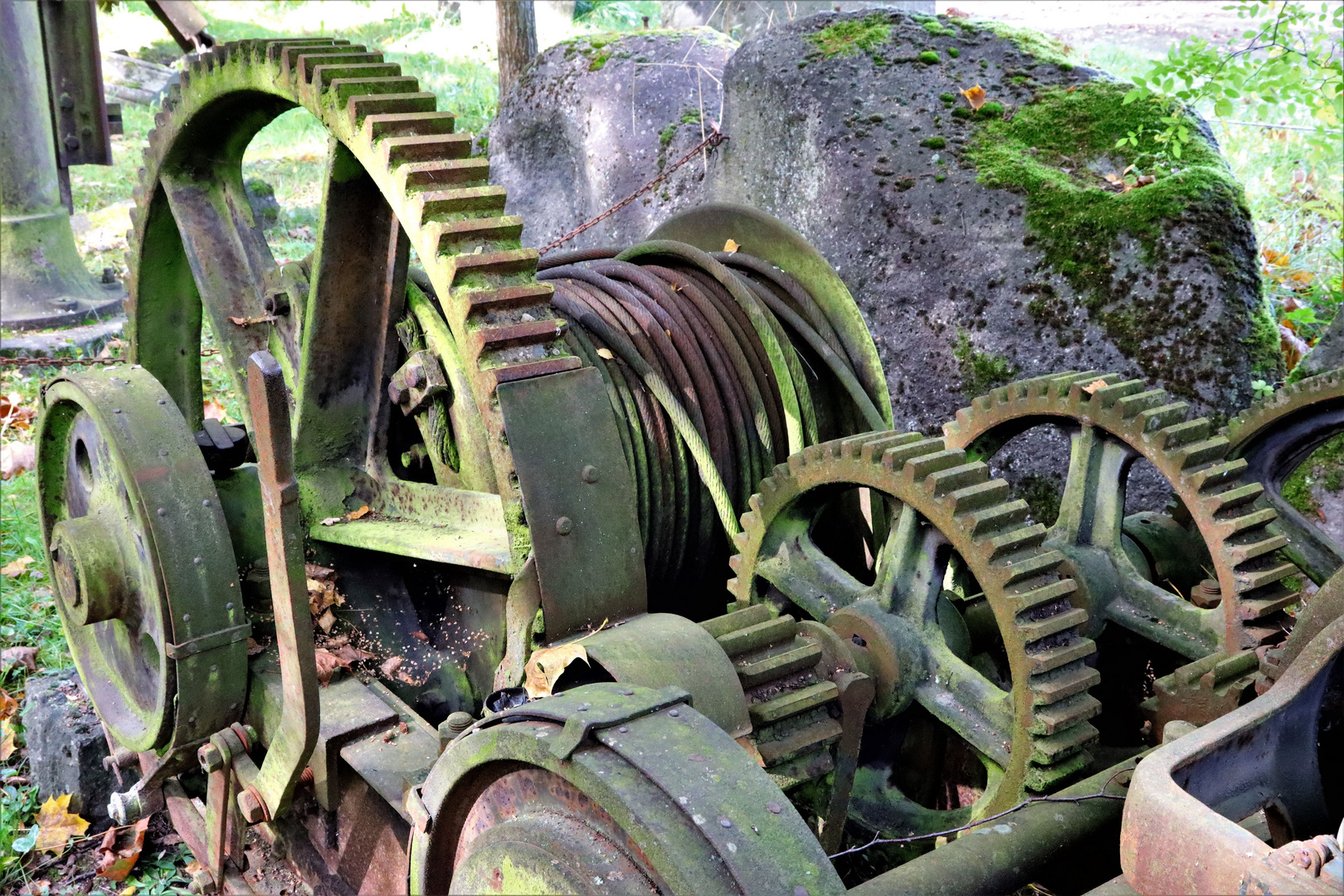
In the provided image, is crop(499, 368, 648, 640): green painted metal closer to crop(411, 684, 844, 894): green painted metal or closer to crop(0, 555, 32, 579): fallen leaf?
crop(411, 684, 844, 894): green painted metal

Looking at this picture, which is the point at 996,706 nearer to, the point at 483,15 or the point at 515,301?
the point at 515,301

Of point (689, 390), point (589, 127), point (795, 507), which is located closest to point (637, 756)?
point (795, 507)

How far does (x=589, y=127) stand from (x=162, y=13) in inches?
112

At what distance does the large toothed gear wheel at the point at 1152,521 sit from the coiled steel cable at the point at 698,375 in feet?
2.03

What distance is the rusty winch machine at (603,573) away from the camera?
203 cm

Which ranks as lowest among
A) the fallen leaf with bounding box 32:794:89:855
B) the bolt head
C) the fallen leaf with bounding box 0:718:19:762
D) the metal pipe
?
the fallen leaf with bounding box 32:794:89:855

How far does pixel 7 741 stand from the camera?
4.36 m

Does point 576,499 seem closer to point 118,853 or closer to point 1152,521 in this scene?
point 1152,521

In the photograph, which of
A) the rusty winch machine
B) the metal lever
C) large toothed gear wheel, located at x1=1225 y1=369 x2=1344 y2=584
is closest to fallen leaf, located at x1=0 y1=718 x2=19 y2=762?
the rusty winch machine

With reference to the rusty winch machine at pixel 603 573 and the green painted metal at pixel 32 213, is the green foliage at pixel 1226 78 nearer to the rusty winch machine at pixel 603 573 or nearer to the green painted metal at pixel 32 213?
the rusty winch machine at pixel 603 573

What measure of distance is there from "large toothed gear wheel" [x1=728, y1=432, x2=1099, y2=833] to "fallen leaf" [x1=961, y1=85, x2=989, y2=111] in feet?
8.66

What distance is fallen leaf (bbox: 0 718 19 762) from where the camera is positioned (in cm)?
432

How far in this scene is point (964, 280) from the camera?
15.8 ft

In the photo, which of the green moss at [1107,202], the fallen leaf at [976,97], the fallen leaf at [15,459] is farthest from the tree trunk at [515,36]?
the green moss at [1107,202]
